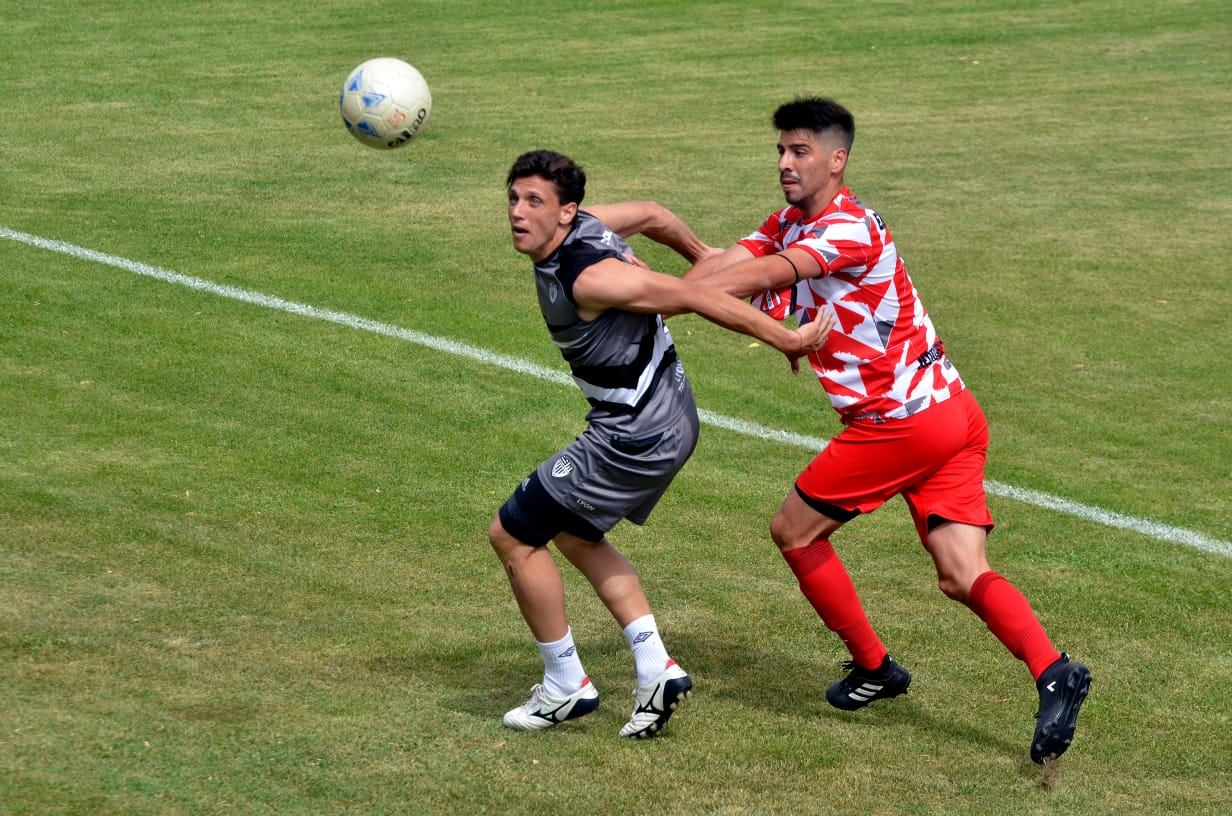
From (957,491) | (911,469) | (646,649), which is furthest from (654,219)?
(646,649)

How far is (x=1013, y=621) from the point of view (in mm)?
6195

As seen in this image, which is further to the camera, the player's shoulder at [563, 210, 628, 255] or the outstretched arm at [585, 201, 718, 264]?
the outstretched arm at [585, 201, 718, 264]

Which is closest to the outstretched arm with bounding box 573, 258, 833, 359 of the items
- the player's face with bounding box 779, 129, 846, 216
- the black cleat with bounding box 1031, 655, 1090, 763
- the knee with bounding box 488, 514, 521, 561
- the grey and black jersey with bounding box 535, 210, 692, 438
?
the grey and black jersey with bounding box 535, 210, 692, 438

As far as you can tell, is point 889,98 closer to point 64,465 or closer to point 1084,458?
point 1084,458

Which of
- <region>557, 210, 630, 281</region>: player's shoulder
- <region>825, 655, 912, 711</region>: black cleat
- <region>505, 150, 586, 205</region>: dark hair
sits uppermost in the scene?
<region>505, 150, 586, 205</region>: dark hair

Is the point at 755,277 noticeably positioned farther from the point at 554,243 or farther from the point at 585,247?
the point at 554,243

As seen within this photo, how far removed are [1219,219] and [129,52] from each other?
41.9 feet

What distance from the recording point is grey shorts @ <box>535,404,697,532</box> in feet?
20.5

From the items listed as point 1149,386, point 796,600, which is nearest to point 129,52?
point 1149,386

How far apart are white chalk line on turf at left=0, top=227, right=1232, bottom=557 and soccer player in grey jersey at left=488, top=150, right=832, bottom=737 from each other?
337 cm

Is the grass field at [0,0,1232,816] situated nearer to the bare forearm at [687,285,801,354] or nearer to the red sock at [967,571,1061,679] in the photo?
the red sock at [967,571,1061,679]

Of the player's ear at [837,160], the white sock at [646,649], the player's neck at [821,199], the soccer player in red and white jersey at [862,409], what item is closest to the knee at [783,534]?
the soccer player in red and white jersey at [862,409]

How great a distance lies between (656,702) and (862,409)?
1406 millimetres

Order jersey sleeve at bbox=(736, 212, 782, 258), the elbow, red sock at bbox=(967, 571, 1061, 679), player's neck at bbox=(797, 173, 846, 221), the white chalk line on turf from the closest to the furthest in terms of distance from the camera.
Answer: red sock at bbox=(967, 571, 1061, 679) → player's neck at bbox=(797, 173, 846, 221) → jersey sleeve at bbox=(736, 212, 782, 258) → the elbow → the white chalk line on turf
